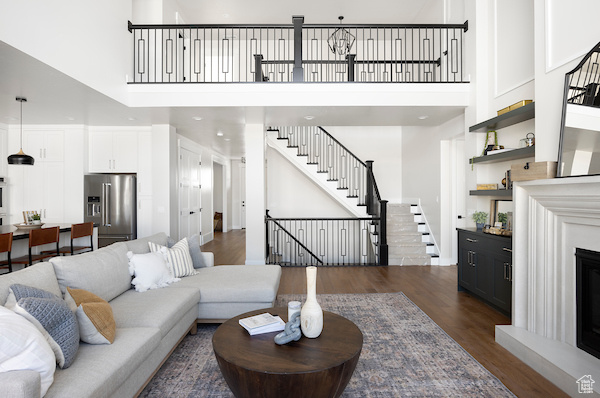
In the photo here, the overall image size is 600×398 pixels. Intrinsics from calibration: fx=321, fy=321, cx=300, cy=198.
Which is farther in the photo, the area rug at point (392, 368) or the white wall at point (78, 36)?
the white wall at point (78, 36)

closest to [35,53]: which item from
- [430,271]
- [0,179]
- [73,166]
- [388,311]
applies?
[73,166]

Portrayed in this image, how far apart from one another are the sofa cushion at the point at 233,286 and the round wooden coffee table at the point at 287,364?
1048 mm

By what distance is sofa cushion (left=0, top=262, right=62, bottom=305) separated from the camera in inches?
70.2

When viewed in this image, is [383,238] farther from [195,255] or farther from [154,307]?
[154,307]

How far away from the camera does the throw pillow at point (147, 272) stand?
3.02 m

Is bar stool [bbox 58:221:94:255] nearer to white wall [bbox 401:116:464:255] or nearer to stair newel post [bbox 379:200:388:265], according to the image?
stair newel post [bbox 379:200:388:265]

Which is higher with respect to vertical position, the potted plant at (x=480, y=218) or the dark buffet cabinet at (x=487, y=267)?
the potted plant at (x=480, y=218)

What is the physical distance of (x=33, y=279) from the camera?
1998mm

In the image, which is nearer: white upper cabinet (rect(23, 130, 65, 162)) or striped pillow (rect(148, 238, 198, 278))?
striped pillow (rect(148, 238, 198, 278))

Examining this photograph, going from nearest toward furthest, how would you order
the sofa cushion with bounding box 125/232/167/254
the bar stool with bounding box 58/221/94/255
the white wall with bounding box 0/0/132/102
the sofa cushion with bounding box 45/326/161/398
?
the sofa cushion with bounding box 45/326/161/398
the white wall with bounding box 0/0/132/102
the sofa cushion with bounding box 125/232/167/254
the bar stool with bounding box 58/221/94/255

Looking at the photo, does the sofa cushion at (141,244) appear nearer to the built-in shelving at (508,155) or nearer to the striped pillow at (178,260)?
the striped pillow at (178,260)

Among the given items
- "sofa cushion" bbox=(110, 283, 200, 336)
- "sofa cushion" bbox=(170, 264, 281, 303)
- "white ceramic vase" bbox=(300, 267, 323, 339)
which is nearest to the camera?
"white ceramic vase" bbox=(300, 267, 323, 339)

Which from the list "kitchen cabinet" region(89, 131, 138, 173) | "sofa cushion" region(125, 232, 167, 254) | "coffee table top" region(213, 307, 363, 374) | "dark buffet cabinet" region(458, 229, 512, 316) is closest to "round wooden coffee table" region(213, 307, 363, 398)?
"coffee table top" region(213, 307, 363, 374)

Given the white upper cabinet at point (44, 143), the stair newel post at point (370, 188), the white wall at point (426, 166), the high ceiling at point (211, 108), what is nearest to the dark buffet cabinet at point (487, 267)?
the white wall at point (426, 166)
